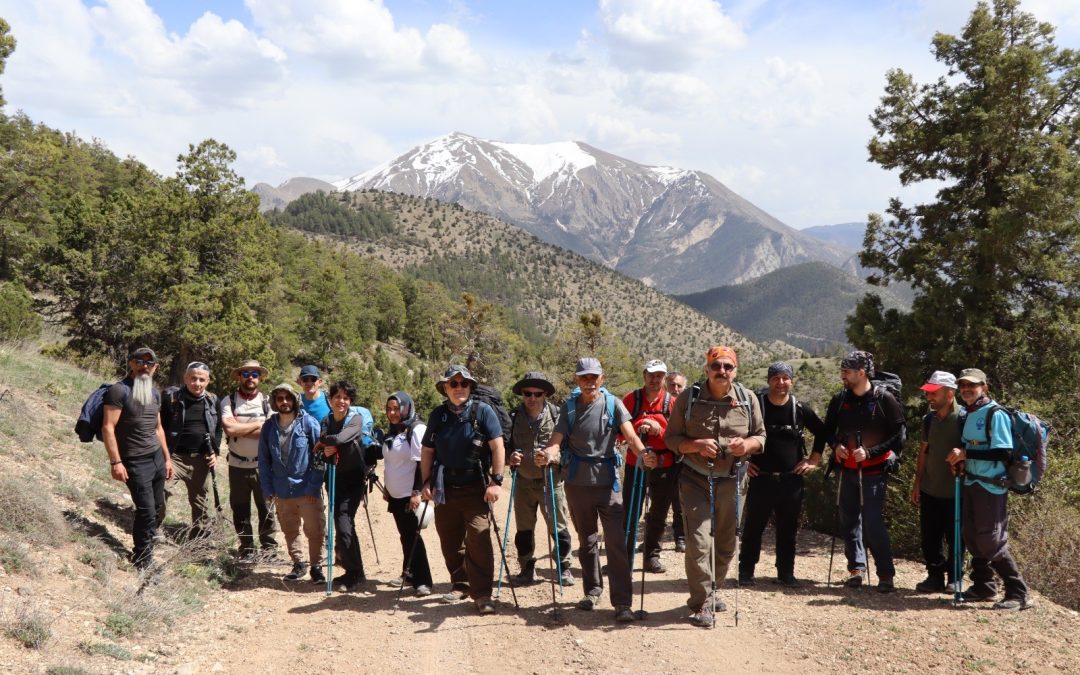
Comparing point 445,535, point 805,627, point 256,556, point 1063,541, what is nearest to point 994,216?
point 1063,541

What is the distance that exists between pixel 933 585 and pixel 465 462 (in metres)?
4.51

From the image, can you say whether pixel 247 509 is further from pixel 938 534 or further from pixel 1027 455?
pixel 1027 455

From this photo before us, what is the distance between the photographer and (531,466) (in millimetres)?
7039

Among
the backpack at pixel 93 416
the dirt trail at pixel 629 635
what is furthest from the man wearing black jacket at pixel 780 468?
the backpack at pixel 93 416

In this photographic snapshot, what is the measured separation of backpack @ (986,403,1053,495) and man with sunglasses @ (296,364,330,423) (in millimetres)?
6429

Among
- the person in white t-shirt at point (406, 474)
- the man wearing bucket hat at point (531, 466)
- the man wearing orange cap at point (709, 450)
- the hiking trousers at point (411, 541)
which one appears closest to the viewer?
the man wearing orange cap at point (709, 450)

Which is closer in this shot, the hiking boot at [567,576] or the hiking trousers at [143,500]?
the hiking trousers at [143,500]

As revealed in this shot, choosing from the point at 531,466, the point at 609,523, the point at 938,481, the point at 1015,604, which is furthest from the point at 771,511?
the point at 531,466

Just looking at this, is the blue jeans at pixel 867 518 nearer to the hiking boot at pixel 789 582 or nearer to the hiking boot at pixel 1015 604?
the hiking boot at pixel 789 582

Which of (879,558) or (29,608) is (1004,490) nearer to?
(879,558)

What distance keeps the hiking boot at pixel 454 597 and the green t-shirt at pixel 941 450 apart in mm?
4451

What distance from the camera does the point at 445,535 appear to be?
20.9 feet

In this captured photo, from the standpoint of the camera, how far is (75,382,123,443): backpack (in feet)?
20.7

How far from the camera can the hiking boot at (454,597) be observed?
6.61 m
